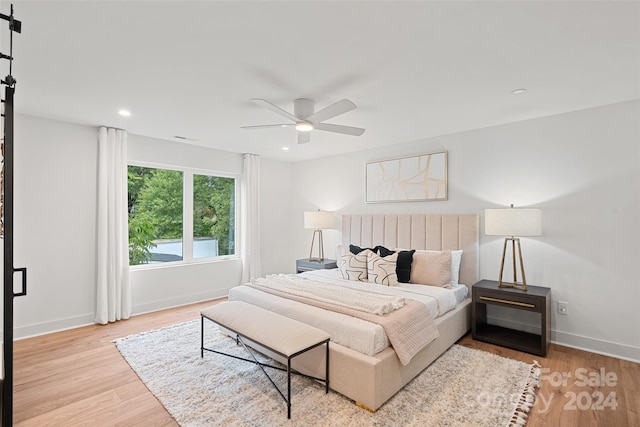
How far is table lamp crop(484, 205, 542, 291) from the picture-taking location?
10.4 feet

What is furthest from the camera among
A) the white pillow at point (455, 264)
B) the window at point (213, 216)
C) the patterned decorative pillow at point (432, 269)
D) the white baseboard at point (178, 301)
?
the window at point (213, 216)

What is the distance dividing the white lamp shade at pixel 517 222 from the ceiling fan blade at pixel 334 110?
1.99 m

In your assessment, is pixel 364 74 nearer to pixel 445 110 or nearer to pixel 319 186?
pixel 445 110

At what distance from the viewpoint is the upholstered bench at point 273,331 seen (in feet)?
7.17

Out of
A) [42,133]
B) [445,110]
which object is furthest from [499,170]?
[42,133]

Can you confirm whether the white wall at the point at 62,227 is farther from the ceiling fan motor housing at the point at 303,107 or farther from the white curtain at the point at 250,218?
the ceiling fan motor housing at the point at 303,107

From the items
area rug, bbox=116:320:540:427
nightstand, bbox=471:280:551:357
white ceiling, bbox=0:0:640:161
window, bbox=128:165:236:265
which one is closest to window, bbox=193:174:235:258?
window, bbox=128:165:236:265

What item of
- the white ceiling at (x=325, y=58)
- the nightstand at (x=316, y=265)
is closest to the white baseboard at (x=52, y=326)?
the white ceiling at (x=325, y=58)

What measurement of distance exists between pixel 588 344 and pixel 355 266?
98.9 inches

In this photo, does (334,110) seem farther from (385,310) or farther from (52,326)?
(52,326)

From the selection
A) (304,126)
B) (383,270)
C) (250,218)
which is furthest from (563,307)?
(250,218)

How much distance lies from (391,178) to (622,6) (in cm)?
317

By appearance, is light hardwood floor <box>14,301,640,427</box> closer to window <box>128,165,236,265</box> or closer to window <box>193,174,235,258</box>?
window <box>128,165,236,265</box>

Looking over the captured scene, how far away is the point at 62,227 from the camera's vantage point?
3.81 m
